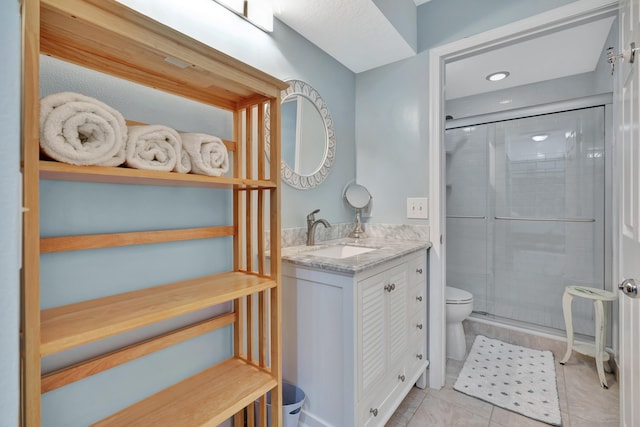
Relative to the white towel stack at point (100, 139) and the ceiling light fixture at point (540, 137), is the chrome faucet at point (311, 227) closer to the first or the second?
the white towel stack at point (100, 139)

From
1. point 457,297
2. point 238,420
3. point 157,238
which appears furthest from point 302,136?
point 457,297

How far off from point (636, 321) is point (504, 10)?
1.59 m

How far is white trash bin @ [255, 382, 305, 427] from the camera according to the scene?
3.96 feet

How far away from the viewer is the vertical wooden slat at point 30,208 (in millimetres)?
543

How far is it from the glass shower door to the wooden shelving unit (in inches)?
100

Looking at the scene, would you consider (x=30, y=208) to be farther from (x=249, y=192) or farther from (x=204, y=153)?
(x=249, y=192)

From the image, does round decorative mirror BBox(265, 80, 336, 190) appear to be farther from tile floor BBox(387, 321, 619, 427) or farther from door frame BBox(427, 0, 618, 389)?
tile floor BBox(387, 321, 619, 427)

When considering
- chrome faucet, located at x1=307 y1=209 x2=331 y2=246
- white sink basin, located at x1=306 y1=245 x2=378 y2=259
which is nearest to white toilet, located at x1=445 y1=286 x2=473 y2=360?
white sink basin, located at x1=306 y1=245 x2=378 y2=259

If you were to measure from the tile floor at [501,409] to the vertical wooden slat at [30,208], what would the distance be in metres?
1.54

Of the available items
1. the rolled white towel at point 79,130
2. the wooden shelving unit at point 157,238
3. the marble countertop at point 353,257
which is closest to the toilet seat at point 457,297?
the marble countertop at point 353,257

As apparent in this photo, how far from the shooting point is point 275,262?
1.10 m

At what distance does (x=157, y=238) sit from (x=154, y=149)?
351 mm

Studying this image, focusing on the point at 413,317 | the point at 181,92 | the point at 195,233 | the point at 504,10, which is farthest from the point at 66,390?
the point at 504,10

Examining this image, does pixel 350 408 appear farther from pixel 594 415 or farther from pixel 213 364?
pixel 594 415
